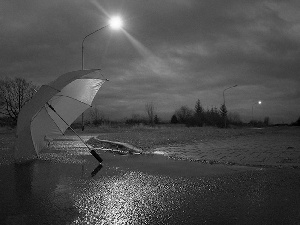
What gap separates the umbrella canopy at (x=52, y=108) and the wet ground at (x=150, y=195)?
73 cm

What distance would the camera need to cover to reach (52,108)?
8219mm

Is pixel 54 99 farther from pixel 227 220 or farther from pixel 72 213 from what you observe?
pixel 227 220

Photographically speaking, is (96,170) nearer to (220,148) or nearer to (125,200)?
(125,200)

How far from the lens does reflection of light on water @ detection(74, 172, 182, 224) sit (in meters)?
3.70

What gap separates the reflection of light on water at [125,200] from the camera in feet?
12.1

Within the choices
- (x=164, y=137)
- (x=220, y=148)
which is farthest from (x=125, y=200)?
(x=164, y=137)

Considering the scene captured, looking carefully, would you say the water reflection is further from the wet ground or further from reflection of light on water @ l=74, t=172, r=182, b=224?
reflection of light on water @ l=74, t=172, r=182, b=224

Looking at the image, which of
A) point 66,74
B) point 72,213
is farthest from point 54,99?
point 72,213

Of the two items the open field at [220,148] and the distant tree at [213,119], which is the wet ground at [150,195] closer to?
the open field at [220,148]

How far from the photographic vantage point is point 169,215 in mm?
3762

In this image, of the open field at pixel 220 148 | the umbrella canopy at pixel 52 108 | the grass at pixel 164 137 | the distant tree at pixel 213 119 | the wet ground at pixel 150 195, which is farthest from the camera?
the distant tree at pixel 213 119

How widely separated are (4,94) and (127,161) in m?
46.4

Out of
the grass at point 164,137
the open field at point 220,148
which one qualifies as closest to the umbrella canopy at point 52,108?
the open field at point 220,148

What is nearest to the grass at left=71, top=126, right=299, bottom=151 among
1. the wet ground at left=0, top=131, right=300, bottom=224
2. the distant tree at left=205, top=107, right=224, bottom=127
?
the wet ground at left=0, top=131, right=300, bottom=224
